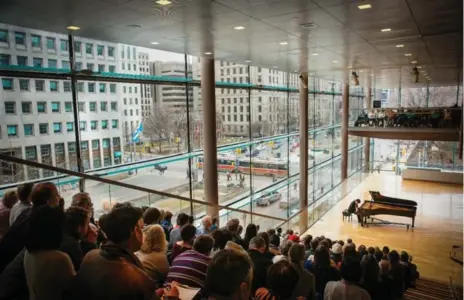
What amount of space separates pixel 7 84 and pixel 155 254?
493 centimetres

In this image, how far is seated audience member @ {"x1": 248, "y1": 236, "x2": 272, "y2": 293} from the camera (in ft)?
11.4

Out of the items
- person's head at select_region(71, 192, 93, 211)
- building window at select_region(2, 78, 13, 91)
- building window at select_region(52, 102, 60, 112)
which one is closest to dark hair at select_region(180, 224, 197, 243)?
person's head at select_region(71, 192, 93, 211)

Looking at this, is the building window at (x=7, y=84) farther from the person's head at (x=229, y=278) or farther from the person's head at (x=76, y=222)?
the person's head at (x=229, y=278)

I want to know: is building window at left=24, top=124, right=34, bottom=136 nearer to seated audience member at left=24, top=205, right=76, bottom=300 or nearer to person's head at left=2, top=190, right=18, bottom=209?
person's head at left=2, top=190, right=18, bottom=209

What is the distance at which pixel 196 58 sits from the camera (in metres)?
10.3

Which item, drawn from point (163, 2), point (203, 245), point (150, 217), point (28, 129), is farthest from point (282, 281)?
point (28, 129)

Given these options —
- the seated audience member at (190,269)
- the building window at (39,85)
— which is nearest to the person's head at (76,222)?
the seated audience member at (190,269)

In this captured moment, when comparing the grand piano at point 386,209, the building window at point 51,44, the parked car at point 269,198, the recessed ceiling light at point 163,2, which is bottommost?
the grand piano at point 386,209

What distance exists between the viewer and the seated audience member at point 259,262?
347 centimetres

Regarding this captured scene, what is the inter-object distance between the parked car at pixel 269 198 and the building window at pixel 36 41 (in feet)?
31.3

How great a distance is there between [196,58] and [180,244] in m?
7.42

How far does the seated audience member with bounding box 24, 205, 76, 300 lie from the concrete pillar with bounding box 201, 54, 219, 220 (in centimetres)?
794

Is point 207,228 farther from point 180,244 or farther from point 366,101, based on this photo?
point 366,101

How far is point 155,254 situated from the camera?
10.4 feet
